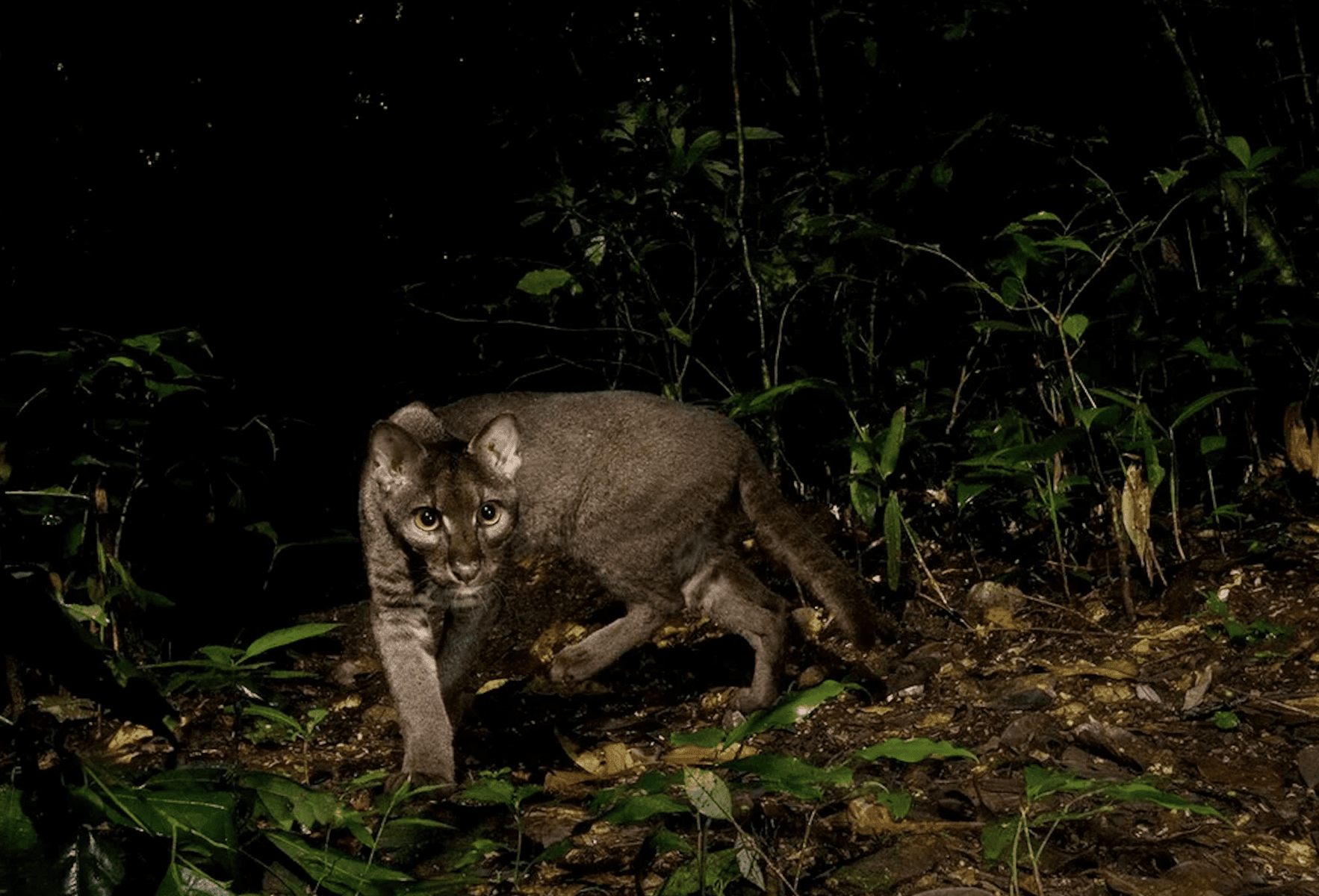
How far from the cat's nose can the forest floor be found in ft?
1.99

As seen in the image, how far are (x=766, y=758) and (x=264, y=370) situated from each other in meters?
6.56

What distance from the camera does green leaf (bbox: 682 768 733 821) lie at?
1900 mm

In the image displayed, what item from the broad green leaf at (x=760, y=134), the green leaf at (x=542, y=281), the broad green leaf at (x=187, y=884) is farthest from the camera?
the broad green leaf at (x=760, y=134)

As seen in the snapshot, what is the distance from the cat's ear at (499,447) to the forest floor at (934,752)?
0.93 metres

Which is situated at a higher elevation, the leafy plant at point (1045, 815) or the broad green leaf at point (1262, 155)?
the broad green leaf at point (1262, 155)

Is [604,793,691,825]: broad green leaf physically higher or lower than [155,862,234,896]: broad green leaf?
lower

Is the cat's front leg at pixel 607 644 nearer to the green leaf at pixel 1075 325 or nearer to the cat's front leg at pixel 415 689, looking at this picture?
the cat's front leg at pixel 415 689

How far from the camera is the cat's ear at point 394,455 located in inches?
159

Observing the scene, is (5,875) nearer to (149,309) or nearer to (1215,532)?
(1215,532)

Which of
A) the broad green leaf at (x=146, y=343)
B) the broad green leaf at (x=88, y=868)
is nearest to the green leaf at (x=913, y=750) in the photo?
the broad green leaf at (x=88, y=868)

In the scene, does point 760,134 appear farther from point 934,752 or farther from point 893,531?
point 934,752

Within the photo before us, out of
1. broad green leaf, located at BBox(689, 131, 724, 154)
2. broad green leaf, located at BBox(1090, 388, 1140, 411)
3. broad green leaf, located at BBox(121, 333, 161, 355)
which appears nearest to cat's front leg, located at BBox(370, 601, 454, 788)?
broad green leaf, located at BBox(121, 333, 161, 355)

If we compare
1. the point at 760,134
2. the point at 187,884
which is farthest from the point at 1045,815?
the point at 760,134

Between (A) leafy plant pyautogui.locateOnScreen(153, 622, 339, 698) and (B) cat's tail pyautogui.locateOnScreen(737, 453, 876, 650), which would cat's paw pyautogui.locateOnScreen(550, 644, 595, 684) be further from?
A: (A) leafy plant pyautogui.locateOnScreen(153, 622, 339, 698)
